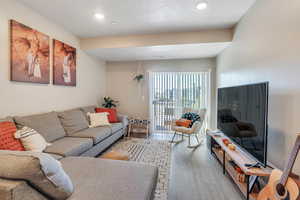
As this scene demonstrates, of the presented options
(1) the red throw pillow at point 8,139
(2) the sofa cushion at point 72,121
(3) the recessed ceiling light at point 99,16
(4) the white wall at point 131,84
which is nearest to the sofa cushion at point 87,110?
(2) the sofa cushion at point 72,121

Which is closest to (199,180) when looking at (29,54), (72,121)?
(72,121)

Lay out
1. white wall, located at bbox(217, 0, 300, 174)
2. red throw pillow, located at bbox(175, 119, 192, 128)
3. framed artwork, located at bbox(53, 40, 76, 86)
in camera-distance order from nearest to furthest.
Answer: white wall, located at bbox(217, 0, 300, 174) < framed artwork, located at bbox(53, 40, 76, 86) < red throw pillow, located at bbox(175, 119, 192, 128)

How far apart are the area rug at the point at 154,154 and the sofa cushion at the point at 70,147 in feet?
2.79

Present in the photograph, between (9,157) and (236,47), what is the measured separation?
10.8ft

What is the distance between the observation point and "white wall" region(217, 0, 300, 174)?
1405 millimetres

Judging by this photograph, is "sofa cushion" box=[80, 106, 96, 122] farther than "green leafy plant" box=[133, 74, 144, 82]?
No

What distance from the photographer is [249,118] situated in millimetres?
1680

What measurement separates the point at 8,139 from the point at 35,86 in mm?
1076

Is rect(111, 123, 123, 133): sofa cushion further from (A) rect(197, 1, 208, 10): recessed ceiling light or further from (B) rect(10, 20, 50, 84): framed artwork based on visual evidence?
(A) rect(197, 1, 208, 10): recessed ceiling light

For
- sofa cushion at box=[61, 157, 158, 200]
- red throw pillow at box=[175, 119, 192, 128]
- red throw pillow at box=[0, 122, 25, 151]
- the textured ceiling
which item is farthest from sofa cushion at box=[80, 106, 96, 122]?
red throw pillow at box=[175, 119, 192, 128]

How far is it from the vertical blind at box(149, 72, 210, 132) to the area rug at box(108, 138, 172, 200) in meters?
1.07

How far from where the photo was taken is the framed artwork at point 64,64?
9.25 ft

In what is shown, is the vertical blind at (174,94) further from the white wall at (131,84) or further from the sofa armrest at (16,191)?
the sofa armrest at (16,191)

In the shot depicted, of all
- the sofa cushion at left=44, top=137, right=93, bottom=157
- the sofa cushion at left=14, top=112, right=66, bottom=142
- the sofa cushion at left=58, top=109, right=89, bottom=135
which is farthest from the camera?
the sofa cushion at left=58, top=109, right=89, bottom=135
